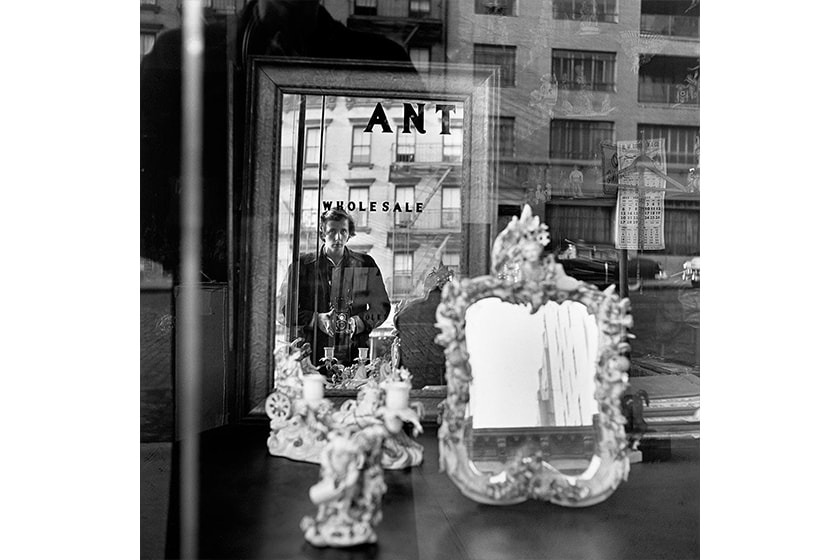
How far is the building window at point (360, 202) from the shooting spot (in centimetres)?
159

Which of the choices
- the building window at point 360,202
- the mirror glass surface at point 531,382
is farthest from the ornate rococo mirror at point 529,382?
the building window at point 360,202

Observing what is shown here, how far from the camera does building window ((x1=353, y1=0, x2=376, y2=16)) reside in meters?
1.56

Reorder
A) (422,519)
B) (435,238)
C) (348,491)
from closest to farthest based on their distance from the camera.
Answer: (348,491) → (422,519) → (435,238)

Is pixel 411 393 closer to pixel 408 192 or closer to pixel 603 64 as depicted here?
pixel 408 192

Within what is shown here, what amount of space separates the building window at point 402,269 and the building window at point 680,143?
2.00 ft

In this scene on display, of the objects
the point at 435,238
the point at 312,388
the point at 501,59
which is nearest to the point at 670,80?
the point at 501,59

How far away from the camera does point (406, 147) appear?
1.60 meters

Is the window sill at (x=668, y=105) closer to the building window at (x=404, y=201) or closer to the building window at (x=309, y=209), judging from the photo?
the building window at (x=404, y=201)

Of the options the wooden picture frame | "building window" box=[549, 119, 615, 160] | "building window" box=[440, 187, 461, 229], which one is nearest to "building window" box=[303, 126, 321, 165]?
the wooden picture frame

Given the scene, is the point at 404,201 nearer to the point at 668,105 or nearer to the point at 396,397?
the point at 396,397

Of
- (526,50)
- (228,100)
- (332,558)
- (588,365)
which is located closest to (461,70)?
(526,50)

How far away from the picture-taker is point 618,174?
5.33 feet

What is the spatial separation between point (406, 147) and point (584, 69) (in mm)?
419

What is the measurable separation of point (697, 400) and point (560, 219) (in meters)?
0.51
